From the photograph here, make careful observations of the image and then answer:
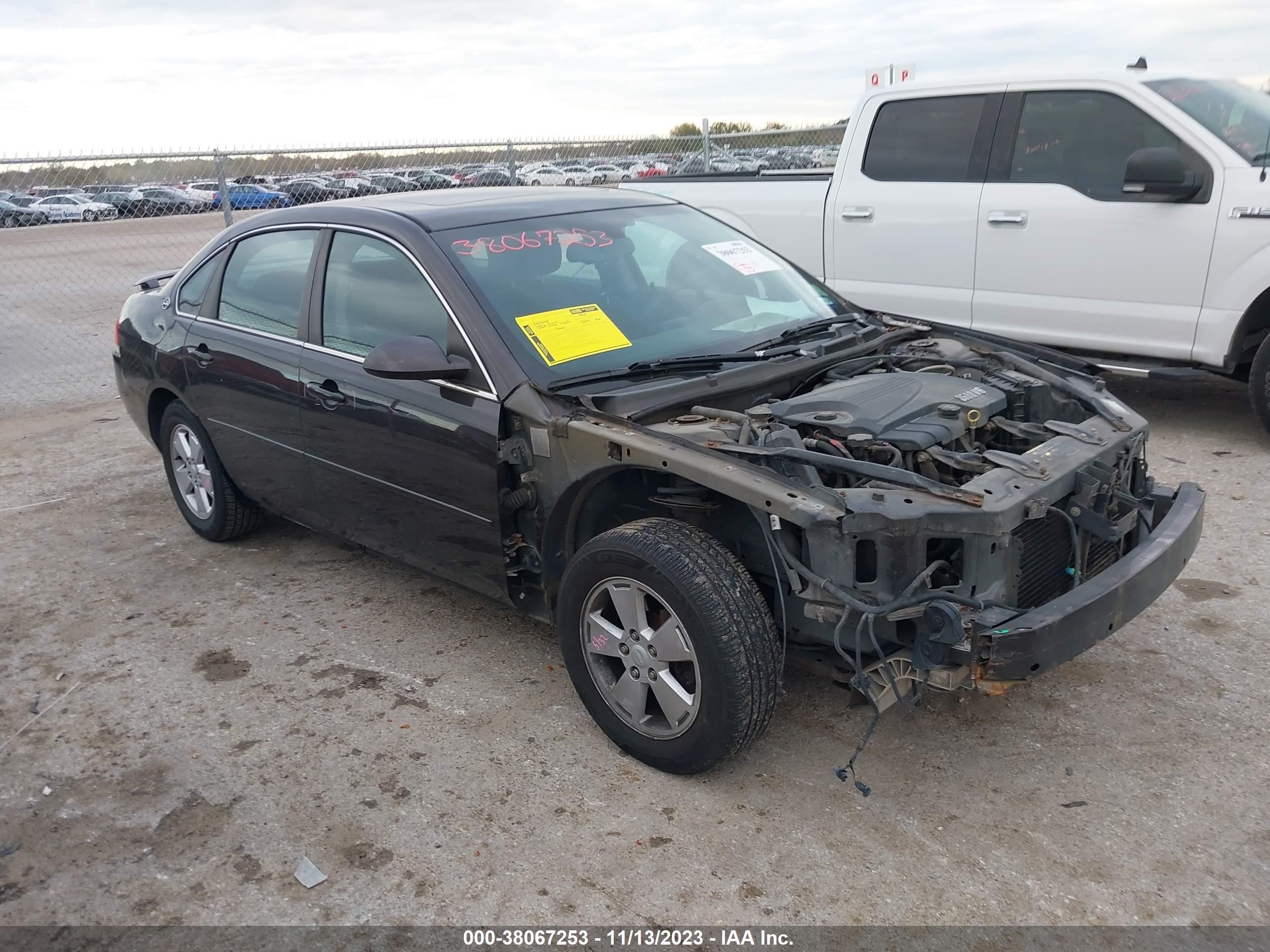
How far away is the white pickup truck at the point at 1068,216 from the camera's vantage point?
580 cm

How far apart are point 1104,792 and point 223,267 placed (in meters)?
4.28

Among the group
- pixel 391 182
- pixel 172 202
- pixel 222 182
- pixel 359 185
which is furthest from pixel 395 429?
pixel 172 202

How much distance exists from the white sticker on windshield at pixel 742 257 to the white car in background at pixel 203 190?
23.4 feet

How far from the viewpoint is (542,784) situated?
3344mm

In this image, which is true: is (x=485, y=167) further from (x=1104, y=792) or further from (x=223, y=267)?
(x=1104, y=792)

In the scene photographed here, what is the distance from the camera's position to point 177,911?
2.88 m

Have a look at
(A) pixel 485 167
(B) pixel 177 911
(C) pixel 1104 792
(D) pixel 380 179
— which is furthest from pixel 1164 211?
(D) pixel 380 179

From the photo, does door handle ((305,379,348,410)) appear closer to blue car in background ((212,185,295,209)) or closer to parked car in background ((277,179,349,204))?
blue car in background ((212,185,295,209))

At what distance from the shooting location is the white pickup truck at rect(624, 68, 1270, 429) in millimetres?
5797

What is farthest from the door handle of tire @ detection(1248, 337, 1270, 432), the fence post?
the fence post

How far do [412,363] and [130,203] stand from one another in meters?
10.6

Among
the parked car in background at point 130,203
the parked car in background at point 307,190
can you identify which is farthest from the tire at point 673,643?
the parked car in background at point 130,203

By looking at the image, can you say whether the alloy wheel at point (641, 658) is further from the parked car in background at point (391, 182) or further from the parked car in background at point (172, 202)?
the parked car in background at point (172, 202)

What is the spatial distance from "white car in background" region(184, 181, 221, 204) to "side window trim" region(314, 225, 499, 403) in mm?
6538
